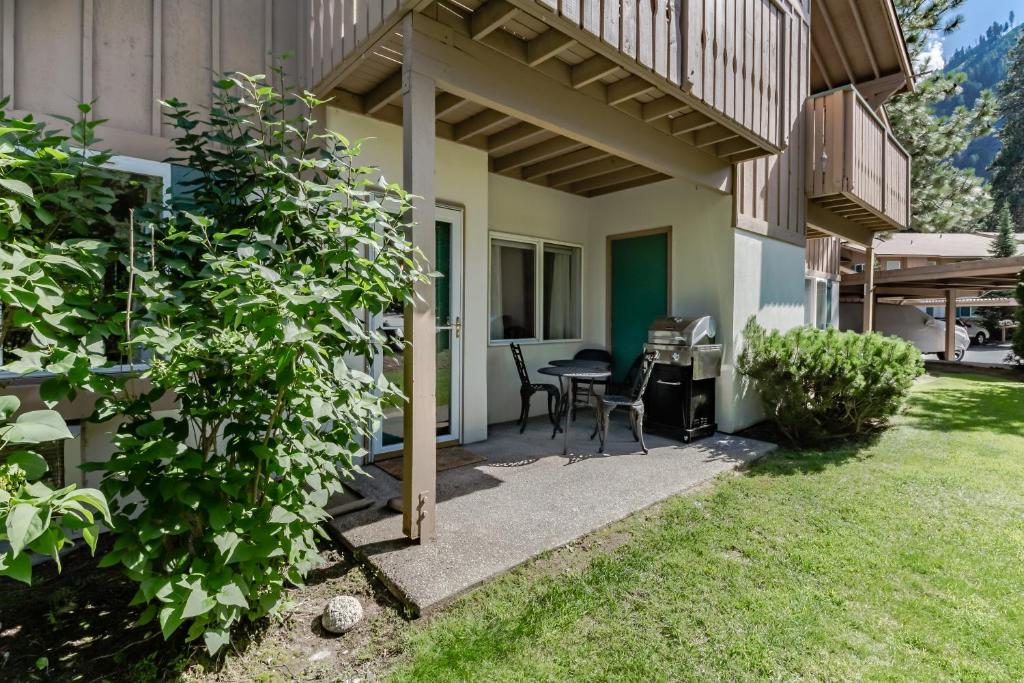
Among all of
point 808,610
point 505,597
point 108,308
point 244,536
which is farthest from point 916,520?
point 108,308

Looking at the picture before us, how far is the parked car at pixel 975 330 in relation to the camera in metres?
19.1

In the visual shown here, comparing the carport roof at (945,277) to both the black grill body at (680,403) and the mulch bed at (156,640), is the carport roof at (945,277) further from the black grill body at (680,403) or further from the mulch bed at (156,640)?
the mulch bed at (156,640)

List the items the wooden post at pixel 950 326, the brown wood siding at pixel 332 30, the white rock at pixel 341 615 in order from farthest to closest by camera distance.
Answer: the wooden post at pixel 950 326
the brown wood siding at pixel 332 30
the white rock at pixel 341 615

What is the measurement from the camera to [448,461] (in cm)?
417

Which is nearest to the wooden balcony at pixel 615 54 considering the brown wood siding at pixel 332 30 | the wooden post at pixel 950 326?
the brown wood siding at pixel 332 30

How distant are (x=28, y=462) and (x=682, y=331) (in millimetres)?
4790

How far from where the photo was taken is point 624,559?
2.72m

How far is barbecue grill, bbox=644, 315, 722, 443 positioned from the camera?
4988mm

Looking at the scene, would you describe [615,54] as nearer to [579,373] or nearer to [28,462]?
[579,373]

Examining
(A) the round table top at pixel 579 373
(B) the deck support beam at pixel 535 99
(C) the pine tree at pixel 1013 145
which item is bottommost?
(A) the round table top at pixel 579 373

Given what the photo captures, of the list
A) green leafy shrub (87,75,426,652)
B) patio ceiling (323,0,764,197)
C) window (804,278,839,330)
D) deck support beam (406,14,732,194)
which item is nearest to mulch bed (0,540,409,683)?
green leafy shrub (87,75,426,652)

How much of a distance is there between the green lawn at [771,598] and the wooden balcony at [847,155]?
385cm

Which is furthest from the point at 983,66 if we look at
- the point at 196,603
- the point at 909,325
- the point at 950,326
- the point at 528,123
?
the point at 196,603

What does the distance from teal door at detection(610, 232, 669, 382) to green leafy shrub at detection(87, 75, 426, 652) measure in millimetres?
4293
